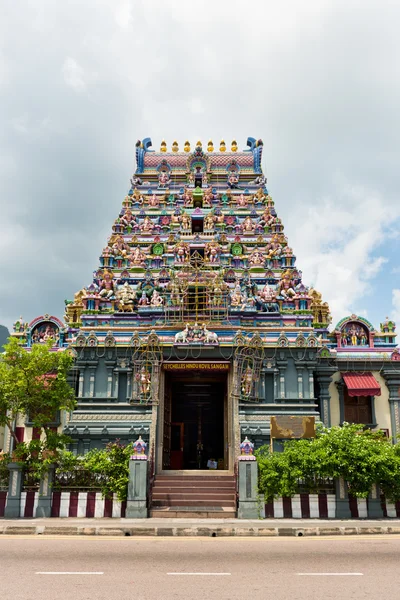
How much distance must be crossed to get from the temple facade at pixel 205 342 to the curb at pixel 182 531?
8632 mm

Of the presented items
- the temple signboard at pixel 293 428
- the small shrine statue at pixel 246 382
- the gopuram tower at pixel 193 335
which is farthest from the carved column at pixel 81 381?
the temple signboard at pixel 293 428

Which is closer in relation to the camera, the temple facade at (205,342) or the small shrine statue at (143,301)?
the temple facade at (205,342)

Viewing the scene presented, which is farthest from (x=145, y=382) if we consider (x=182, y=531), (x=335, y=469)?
(x=182, y=531)

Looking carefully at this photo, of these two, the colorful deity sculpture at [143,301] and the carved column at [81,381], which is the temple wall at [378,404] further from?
the carved column at [81,381]

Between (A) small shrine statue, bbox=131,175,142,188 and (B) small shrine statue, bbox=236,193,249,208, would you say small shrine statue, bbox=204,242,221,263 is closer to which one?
(B) small shrine statue, bbox=236,193,249,208

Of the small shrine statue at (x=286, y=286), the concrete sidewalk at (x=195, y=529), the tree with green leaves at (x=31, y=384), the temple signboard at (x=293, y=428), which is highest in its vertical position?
the small shrine statue at (x=286, y=286)

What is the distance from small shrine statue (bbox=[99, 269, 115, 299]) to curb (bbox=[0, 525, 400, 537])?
50.4 ft

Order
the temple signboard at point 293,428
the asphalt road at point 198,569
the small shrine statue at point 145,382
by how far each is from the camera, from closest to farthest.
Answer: the asphalt road at point 198,569, the temple signboard at point 293,428, the small shrine statue at point 145,382

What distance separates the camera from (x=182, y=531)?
16.6 m

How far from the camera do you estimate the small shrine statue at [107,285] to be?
99.3 ft

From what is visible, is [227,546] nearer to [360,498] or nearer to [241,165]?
[360,498]

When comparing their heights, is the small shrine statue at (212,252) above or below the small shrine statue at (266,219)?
below

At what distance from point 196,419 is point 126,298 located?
912 centimetres

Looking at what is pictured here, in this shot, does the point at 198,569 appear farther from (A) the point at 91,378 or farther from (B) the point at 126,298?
(B) the point at 126,298
